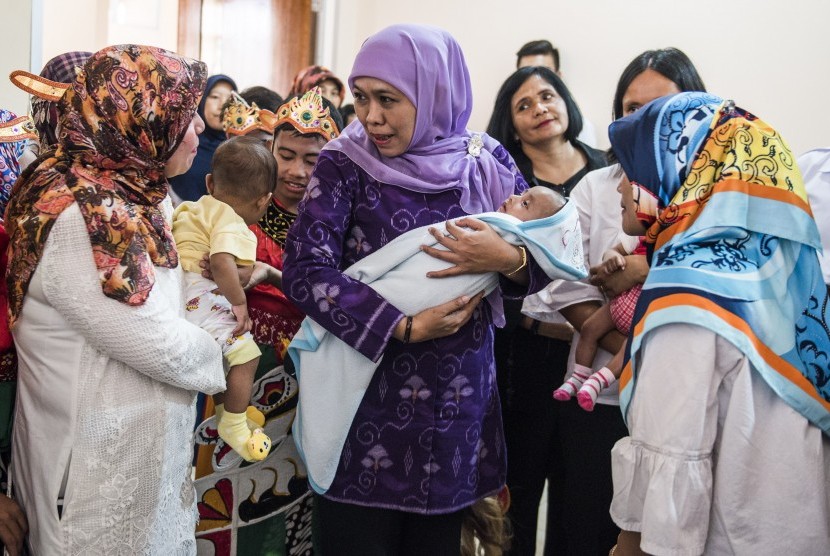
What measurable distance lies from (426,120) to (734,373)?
2.84 feet

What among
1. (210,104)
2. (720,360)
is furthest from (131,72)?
(210,104)

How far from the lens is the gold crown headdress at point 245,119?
8.73ft

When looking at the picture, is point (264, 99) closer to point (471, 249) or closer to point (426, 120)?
point (426, 120)

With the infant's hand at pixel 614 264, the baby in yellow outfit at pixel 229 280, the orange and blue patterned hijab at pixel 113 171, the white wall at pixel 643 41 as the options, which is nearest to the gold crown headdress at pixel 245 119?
the baby in yellow outfit at pixel 229 280

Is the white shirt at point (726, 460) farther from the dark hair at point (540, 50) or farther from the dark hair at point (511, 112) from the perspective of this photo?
the dark hair at point (540, 50)

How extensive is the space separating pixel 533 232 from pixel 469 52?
4331 millimetres

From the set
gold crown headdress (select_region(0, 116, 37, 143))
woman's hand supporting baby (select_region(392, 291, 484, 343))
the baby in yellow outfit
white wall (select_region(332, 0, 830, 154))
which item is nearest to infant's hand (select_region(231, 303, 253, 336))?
the baby in yellow outfit

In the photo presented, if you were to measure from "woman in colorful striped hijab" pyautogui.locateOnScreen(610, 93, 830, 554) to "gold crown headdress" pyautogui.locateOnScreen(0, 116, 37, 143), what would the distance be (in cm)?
177

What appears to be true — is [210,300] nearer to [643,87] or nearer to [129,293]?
[129,293]

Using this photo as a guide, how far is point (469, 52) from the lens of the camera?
5789 millimetres

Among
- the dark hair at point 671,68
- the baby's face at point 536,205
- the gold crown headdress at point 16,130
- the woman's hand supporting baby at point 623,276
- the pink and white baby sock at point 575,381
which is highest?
the dark hair at point 671,68

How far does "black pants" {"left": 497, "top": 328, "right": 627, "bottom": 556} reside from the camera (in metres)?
2.22

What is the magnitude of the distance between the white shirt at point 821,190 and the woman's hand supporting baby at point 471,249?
0.84m

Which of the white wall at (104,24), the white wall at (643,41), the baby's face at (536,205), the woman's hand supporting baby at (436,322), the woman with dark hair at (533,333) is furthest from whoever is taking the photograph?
the white wall at (643,41)
